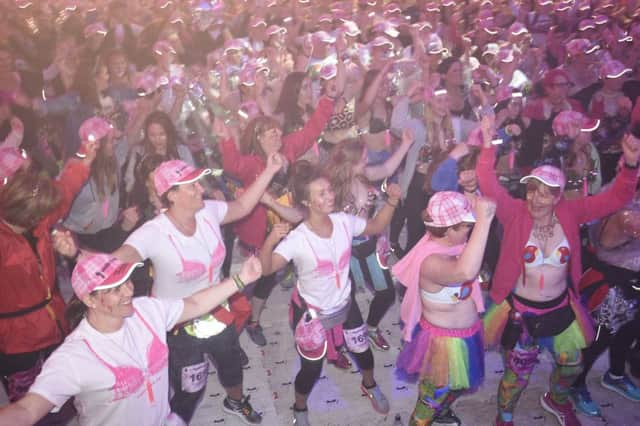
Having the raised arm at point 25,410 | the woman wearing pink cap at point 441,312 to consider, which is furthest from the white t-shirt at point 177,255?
the woman wearing pink cap at point 441,312

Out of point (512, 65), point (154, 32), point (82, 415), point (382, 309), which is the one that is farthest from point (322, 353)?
point (154, 32)

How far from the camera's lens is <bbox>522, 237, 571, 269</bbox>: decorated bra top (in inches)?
141

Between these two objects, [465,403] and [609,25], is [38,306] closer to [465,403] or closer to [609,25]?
[465,403]

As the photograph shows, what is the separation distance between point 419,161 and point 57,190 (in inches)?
130

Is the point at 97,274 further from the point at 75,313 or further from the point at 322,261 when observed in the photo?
the point at 322,261

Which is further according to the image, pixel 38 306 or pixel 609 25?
pixel 609 25

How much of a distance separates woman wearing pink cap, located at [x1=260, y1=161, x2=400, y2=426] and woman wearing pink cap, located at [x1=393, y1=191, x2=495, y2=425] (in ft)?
1.39

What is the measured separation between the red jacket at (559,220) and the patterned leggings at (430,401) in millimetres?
771

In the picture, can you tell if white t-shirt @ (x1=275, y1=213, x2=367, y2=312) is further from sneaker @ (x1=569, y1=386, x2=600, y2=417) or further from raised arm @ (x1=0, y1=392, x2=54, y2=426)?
sneaker @ (x1=569, y1=386, x2=600, y2=417)

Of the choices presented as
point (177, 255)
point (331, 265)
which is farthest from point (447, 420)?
point (177, 255)

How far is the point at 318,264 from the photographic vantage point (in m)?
3.58

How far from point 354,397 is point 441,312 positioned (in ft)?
4.58

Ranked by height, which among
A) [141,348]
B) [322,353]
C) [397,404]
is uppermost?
[141,348]

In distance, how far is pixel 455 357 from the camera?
11.0ft
